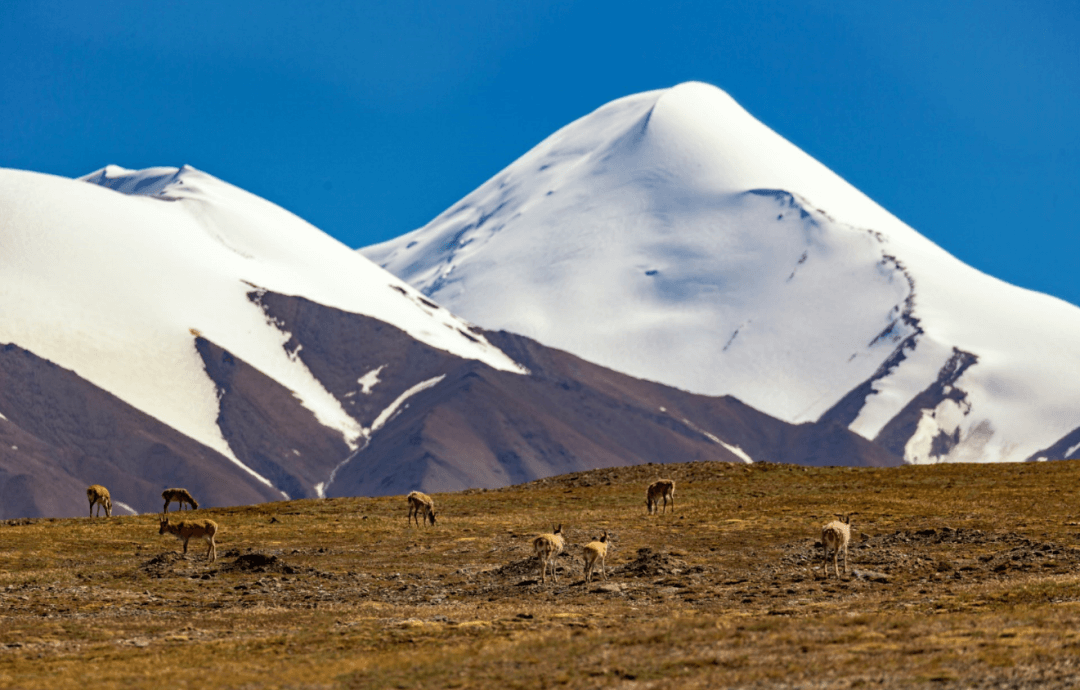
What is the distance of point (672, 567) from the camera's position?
4534 centimetres

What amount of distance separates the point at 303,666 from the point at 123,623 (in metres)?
9.88

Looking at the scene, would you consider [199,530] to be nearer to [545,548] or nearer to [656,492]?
[545,548]

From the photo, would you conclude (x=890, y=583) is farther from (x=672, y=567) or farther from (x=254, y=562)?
(x=254, y=562)

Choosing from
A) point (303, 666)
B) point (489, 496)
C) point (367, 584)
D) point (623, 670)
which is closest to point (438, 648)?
point (303, 666)

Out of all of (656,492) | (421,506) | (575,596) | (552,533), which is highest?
(656,492)

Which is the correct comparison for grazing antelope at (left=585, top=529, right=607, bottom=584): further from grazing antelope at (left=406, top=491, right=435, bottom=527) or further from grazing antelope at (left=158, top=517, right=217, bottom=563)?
grazing antelope at (left=406, top=491, right=435, bottom=527)

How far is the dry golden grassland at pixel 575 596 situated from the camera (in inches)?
1134

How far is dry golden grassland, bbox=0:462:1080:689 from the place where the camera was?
28797 millimetres

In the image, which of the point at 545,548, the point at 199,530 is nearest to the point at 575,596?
the point at 545,548

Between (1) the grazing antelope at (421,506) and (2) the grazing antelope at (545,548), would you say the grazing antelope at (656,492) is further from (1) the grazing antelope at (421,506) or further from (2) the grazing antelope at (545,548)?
(2) the grazing antelope at (545,548)

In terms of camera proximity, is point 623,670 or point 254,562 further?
point 254,562

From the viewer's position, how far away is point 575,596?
41.3 meters

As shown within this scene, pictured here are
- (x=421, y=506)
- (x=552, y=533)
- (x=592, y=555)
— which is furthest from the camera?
(x=421, y=506)

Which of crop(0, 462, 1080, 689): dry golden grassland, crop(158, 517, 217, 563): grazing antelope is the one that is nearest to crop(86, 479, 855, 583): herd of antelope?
crop(158, 517, 217, 563): grazing antelope
